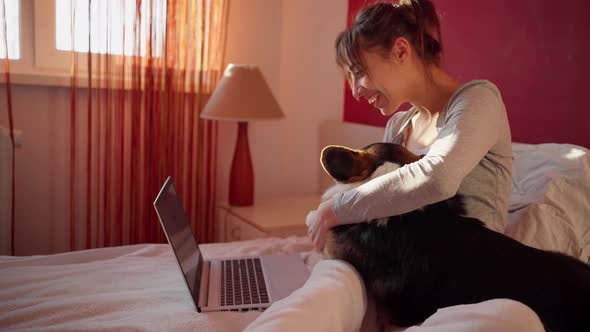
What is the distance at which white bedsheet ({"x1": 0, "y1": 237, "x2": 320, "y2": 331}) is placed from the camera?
1.10 meters

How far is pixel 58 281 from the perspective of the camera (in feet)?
4.38

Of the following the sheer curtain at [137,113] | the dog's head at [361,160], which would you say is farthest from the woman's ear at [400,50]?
the sheer curtain at [137,113]

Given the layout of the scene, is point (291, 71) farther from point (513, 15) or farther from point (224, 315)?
point (224, 315)

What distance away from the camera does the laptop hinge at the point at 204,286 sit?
125 centimetres

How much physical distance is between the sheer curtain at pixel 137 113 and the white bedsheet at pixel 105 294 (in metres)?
1.03

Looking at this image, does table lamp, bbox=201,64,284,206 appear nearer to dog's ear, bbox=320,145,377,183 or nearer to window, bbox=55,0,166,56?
window, bbox=55,0,166,56

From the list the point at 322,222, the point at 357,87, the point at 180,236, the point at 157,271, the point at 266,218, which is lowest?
the point at 266,218

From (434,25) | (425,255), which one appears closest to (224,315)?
(425,255)

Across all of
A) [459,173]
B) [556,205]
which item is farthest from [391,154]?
[556,205]

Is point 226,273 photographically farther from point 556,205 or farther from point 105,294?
point 556,205

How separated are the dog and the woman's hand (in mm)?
24

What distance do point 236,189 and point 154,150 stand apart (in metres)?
0.46

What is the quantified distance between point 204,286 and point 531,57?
4.37 feet

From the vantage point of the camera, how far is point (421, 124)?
4.84 ft
